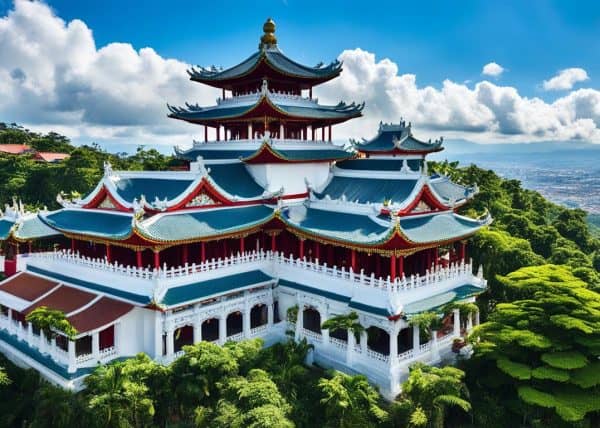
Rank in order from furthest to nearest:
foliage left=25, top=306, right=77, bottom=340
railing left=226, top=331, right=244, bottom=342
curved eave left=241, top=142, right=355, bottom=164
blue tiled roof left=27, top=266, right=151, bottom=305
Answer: curved eave left=241, top=142, right=355, bottom=164, railing left=226, top=331, right=244, bottom=342, blue tiled roof left=27, top=266, right=151, bottom=305, foliage left=25, top=306, right=77, bottom=340

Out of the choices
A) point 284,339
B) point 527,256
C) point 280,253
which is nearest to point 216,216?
point 280,253

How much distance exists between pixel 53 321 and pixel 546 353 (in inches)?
606

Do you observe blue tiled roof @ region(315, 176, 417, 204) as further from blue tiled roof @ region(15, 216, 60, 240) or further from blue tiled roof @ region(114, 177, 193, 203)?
blue tiled roof @ region(15, 216, 60, 240)

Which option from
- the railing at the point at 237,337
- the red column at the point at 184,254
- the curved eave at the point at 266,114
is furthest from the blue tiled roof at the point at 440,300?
the curved eave at the point at 266,114

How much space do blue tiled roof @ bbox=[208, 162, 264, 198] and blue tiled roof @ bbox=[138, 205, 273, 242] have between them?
89 centimetres

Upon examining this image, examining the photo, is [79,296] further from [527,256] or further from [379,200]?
[527,256]

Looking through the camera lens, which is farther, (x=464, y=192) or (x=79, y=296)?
(x=464, y=192)

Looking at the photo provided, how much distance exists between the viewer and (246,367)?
16.2 m

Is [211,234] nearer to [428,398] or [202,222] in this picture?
[202,222]

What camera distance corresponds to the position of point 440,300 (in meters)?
18.8

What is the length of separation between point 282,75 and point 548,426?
18510mm

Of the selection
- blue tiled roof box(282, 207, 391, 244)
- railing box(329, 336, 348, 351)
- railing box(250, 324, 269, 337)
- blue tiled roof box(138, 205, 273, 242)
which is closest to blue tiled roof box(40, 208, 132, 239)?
blue tiled roof box(138, 205, 273, 242)

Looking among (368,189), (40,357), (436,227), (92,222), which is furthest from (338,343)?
(92,222)

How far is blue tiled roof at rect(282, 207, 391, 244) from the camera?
61.0 feet
